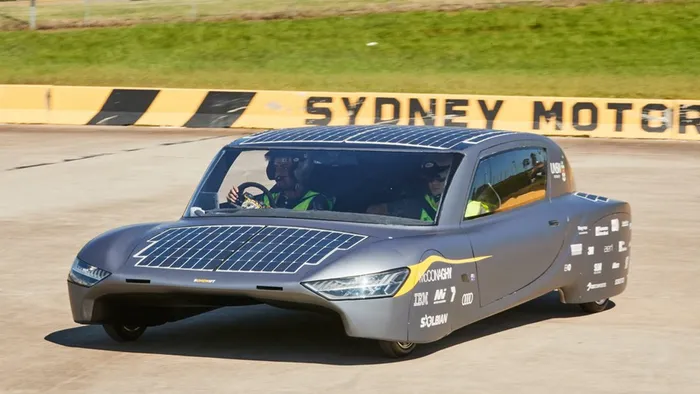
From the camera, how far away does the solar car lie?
752cm

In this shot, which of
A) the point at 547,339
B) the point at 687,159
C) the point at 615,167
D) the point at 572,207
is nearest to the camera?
the point at 547,339

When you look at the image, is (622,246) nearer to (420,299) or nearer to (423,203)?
(423,203)

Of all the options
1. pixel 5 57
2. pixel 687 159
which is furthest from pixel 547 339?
pixel 5 57

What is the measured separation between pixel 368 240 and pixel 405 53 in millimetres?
33680

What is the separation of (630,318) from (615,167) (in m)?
12.1

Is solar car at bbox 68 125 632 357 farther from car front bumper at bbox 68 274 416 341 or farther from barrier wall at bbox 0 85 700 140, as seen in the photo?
barrier wall at bbox 0 85 700 140

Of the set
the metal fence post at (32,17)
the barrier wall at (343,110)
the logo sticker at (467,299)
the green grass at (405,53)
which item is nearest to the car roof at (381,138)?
the logo sticker at (467,299)

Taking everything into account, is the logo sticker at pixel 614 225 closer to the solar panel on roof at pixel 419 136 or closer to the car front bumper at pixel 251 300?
the solar panel on roof at pixel 419 136

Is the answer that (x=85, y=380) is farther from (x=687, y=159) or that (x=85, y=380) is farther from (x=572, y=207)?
(x=687, y=159)

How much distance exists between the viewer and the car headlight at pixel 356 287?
24.3 feet

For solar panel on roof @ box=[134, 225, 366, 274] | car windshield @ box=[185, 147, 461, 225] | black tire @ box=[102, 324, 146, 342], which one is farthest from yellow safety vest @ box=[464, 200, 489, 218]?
black tire @ box=[102, 324, 146, 342]

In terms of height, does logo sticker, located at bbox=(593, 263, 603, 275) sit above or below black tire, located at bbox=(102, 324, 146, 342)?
below

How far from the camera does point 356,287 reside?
744cm

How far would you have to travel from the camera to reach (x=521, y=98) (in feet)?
91.2
